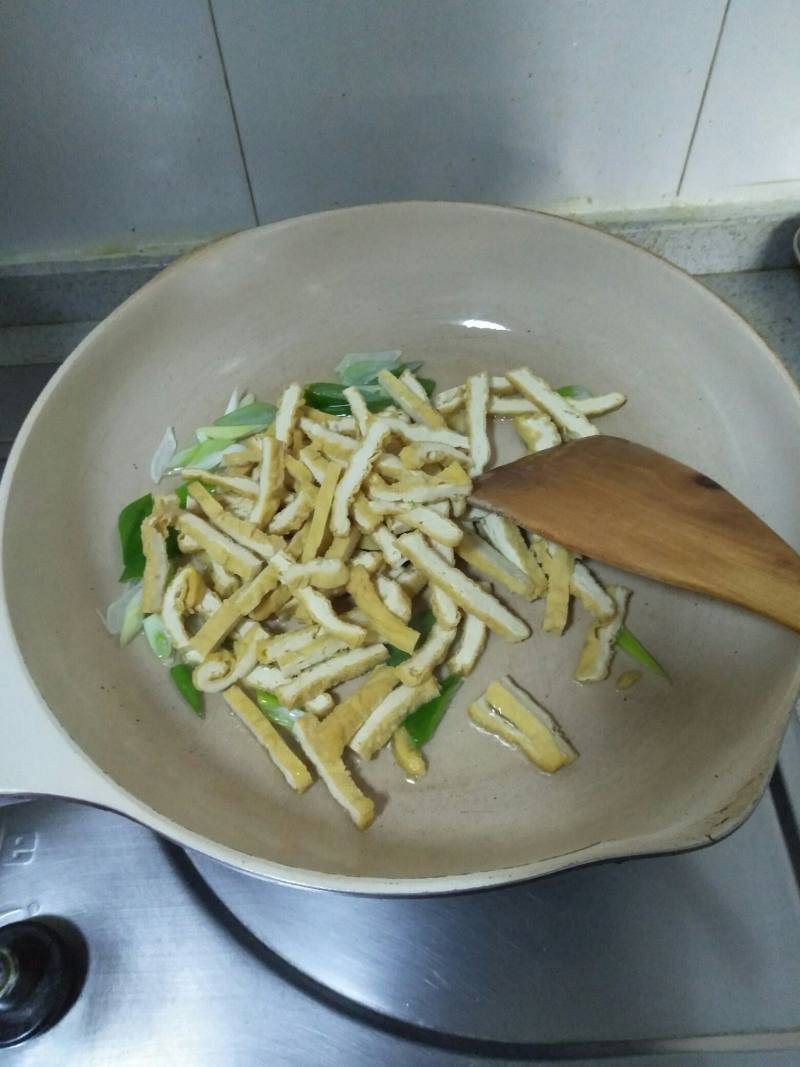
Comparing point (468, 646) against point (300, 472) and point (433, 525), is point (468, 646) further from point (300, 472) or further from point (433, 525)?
point (300, 472)

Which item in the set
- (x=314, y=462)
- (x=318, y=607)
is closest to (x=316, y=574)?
(x=318, y=607)

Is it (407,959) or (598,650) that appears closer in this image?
(407,959)

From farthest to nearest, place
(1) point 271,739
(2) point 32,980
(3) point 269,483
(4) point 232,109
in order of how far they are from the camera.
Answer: (4) point 232,109 < (3) point 269,483 < (1) point 271,739 < (2) point 32,980

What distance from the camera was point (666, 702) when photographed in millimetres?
668

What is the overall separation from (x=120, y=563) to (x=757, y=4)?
0.85 metres

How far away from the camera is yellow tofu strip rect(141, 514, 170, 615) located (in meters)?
0.71

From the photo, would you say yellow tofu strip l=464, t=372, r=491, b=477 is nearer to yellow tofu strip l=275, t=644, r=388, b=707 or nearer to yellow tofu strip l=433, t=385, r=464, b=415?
yellow tofu strip l=433, t=385, r=464, b=415

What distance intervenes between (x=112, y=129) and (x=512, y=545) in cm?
64

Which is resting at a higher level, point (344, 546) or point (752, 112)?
point (752, 112)

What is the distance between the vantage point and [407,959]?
572 mm

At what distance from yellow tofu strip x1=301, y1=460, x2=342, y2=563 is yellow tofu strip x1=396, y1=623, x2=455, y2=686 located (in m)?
0.13

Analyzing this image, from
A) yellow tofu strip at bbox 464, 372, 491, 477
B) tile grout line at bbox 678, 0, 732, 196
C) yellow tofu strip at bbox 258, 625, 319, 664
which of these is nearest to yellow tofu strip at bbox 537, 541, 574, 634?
yellow tofu strip at bbox 464, 372, 491, 477

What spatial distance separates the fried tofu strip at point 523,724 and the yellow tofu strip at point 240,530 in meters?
0.23

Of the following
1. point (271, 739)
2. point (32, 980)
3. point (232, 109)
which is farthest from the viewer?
point (232, 109)
